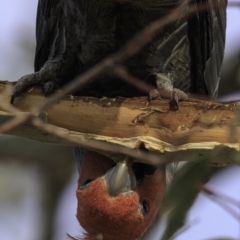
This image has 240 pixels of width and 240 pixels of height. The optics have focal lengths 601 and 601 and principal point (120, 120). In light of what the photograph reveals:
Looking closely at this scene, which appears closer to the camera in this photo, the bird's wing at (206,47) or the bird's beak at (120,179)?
the bird's beak at (120,179)

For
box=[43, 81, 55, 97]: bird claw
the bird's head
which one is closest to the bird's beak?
the bird's head

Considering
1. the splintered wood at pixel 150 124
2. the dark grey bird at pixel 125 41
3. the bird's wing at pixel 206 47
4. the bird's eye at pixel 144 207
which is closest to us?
the splintered wood at pixel 150 124

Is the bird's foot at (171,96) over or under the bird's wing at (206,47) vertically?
under

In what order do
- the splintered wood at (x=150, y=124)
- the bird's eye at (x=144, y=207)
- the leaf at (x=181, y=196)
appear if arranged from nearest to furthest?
1. the leaf at (x=181, y=196)
2. the splintered wood at (x=150, y=124)
3. the bird's eye at (x=144, y=207)

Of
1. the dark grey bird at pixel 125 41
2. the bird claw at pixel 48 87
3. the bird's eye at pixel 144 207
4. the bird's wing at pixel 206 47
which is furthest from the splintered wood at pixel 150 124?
the bird's wing at pixel 206 47

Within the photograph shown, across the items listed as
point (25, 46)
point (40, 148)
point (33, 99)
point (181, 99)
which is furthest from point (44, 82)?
point (25, 46)

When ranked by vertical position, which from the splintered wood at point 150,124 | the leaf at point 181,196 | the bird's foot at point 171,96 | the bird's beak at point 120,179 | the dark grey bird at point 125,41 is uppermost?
the dark grey bird at point 125,41

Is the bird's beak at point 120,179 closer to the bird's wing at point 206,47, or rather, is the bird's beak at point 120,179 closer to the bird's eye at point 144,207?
the bird's eye at point 144,207

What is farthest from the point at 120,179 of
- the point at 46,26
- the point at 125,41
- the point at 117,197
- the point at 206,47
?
the point at 46,26
